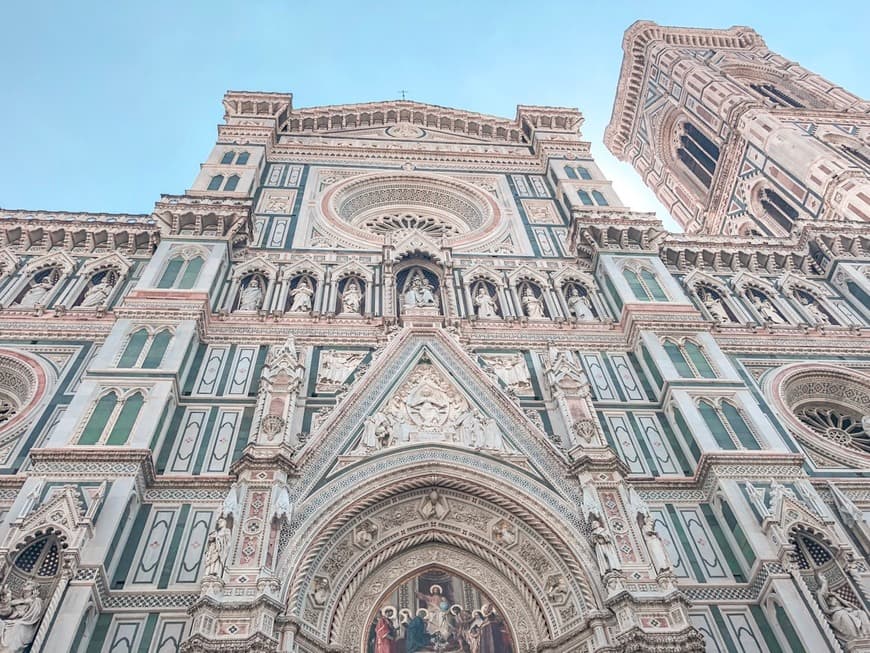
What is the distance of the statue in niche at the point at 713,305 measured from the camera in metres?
14.4

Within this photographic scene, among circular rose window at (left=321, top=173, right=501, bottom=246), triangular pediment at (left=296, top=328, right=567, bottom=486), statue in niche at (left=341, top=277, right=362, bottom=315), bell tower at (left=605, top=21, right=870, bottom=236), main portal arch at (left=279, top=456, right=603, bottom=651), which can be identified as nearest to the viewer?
main portal arch at (left=279, top=456, right=603, bottom=651)

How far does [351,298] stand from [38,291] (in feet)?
18.2

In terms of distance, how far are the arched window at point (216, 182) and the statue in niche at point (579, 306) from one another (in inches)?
314

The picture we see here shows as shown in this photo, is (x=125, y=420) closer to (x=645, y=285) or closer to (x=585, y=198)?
(x=645, y=285)

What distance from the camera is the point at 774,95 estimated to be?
31234mm

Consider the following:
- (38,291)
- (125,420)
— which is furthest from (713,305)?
(38,291)

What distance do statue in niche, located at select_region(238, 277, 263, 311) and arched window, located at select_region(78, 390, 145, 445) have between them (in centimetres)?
347

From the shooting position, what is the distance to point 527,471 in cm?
988

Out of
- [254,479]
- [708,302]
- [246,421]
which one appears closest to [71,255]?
[246,421]

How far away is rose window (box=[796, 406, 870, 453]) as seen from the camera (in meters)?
12.0

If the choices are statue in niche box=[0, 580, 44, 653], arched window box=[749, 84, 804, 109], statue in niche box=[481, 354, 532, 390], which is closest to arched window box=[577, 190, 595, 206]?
statue in niche box=[481, 354, 532, 390]

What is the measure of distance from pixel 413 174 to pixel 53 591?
45.3 ft

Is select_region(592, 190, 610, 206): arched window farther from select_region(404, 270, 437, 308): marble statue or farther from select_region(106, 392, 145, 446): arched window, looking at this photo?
Result: select_region(106, 392, 145, 446): arched window

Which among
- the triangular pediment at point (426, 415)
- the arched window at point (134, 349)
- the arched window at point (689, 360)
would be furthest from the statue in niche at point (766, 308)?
the arched window at point (134, 349)
